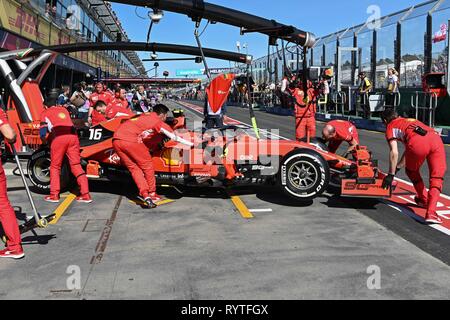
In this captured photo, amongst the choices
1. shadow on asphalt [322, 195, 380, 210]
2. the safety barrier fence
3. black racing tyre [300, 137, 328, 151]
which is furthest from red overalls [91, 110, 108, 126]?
the safety barrier fence

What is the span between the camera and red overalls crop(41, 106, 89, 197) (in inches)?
255

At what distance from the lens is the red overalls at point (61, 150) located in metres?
6.48

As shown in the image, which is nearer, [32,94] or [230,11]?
[230,11]

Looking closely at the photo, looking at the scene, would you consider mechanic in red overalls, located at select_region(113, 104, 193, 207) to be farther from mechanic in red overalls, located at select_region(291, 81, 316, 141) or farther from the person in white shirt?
the person in white shirt

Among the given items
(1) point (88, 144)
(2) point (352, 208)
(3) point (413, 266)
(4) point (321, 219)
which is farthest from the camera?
(1) point (88, 144)

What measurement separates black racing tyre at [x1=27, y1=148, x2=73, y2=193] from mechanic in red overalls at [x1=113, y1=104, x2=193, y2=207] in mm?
1119

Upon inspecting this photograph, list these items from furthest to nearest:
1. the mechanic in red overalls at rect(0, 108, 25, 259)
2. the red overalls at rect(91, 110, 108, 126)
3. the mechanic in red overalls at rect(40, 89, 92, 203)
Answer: the red overalls at rect(91, 110, 108, 126) → the mechanic in red overalls at rect(40, 89, 92, 203) → the mechanic in red overalls at rect(0, 108, 25, 259)

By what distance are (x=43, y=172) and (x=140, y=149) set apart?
6.42 ft

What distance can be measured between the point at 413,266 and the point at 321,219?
1.64 m

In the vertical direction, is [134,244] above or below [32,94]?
below

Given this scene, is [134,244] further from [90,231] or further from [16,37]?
[16,37]
